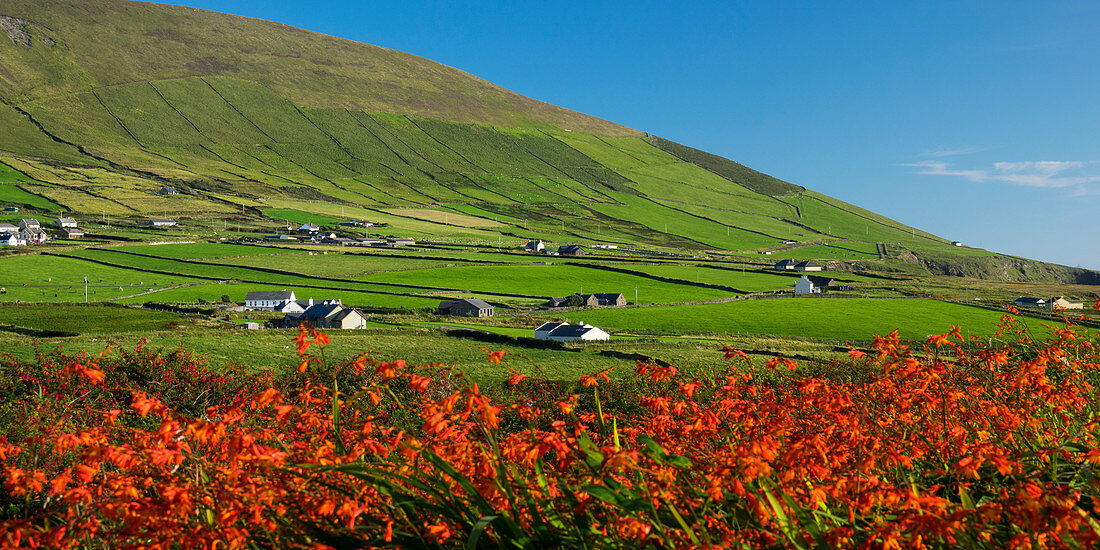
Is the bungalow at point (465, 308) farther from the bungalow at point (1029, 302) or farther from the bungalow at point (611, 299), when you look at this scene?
the bungalow at point (1029, 302)

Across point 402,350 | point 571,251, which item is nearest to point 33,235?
point 571,251

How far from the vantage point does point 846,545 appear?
13.8 feet

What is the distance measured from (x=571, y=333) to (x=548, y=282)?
129ft

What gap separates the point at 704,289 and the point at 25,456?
281 feet

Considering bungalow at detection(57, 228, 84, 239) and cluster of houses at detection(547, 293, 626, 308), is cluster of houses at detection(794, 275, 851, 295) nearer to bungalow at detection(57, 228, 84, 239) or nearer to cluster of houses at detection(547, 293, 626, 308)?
cluster of houses at detection(547, 293, 626, 308)

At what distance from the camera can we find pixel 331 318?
210 ft

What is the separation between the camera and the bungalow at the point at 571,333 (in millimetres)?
55531

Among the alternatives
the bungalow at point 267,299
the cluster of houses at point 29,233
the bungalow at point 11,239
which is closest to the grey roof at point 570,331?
the bungalow at point 267,299

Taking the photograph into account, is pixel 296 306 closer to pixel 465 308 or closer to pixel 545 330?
pixel 465 308

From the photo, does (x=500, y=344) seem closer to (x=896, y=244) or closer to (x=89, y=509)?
(x=89, y=509)

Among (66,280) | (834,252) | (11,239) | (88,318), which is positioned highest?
(834,252)

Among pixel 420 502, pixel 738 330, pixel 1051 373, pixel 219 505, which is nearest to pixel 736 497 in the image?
pixel 420 502

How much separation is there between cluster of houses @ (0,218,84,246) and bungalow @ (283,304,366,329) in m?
71.2

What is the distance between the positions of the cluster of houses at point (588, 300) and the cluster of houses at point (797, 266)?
164 feet
